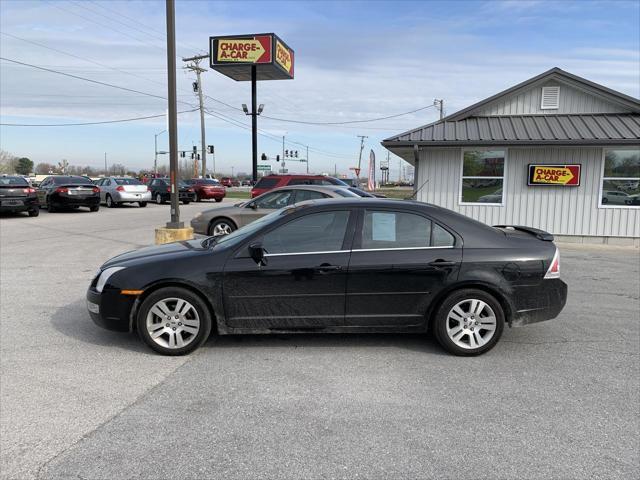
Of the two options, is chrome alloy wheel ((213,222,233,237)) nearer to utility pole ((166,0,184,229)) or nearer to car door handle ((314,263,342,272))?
utility pole ((166,0,184,229))

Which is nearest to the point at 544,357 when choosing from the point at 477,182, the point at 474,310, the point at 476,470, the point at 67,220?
the point at 474,310

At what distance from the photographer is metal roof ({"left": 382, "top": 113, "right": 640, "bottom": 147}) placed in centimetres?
1181

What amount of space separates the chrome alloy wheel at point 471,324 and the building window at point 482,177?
8958 millimetres

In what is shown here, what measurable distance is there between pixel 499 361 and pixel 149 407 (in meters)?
3.05

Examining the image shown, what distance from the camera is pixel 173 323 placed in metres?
4.55

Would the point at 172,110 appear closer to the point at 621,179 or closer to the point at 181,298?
the point at 181,298

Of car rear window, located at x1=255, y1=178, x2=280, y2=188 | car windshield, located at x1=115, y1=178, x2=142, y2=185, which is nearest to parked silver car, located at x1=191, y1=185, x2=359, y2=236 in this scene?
car rear window, located at x1=255, y1=178, x2=280, y2=188

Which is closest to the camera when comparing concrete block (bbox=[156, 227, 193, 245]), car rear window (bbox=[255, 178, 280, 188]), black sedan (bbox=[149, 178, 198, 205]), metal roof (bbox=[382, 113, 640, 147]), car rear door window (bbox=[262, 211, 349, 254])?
car rear door window (bbox=[262, 211, 349, 254])

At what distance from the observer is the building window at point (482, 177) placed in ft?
42.3

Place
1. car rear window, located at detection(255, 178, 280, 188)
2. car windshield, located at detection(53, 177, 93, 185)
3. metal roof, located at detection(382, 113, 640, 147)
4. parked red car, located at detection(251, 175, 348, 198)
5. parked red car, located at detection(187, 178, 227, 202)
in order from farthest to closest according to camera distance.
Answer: parked red car, located at detection(187, 178, 227, 202) < car windshield, located at detection(53, 177, 93, 185) < car rear window, located at detection(255, 178, 280, 188) < parked red car, located at detection(251, 175, 348, 198) < metal roof, located at detection(382, 113, 640, 147)

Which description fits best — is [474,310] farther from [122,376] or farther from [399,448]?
[122,376]

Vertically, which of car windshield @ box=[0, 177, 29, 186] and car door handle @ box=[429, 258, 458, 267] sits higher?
car windshield @ box=[0, 177, 29, 186]

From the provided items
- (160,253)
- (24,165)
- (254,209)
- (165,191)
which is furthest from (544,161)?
(24,165)

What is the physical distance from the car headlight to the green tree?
128 m
